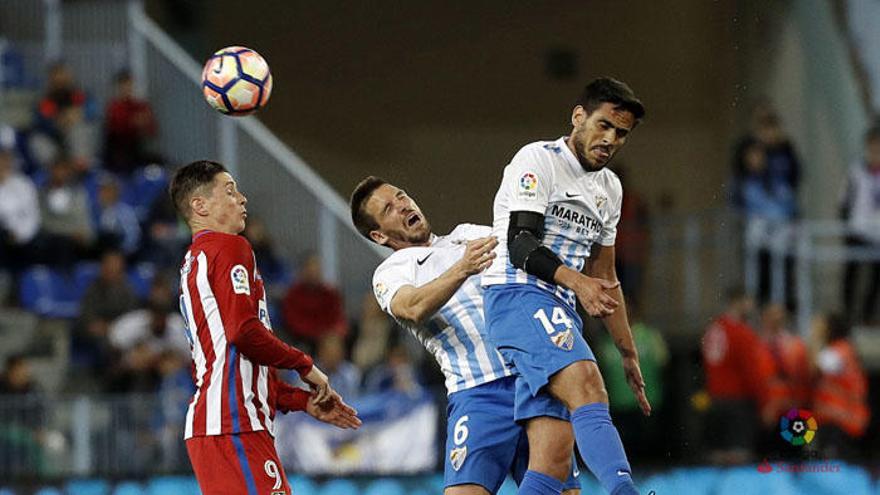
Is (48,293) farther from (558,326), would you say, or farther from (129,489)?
(558,326)

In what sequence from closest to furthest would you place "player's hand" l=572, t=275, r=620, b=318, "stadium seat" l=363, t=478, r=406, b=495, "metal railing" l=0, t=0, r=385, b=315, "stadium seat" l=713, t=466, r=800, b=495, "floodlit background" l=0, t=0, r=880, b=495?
"player's hand" l=572, t=275, r=620, b=318, "stadium seat" l=713, t=466, r=800, b=495, "stadium seat" l=363, t=478, r=406, b=495, "floodlit background" l=0, t=0, r=880, b=495, "metal railing" l=0, t=0, r=385, b=315

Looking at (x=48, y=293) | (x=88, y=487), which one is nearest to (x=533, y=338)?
(x=88, y=487)

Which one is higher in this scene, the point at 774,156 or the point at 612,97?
the point at 612,97

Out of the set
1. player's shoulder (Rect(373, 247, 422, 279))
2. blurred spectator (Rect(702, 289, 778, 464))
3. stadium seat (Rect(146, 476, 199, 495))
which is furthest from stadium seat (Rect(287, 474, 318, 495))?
player's shoulder (Rect(373, 247, 422, 279))

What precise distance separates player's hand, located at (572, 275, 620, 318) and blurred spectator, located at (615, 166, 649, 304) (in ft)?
26.6

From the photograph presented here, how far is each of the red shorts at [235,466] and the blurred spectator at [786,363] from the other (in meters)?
6.81

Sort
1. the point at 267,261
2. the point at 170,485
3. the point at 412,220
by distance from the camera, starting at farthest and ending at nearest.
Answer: the point at 267,261 < the point at 170,485 < the point at 412,220

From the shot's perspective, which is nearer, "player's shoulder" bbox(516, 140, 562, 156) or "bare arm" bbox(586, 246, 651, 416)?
"player's shoulder" bbox(516, 140, 562, 156)

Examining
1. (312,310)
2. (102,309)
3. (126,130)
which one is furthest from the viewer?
(126,130)

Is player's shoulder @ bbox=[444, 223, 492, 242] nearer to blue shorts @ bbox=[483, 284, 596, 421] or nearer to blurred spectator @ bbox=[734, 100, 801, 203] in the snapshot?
blue shorts @ bbox=[483, 284, 596, 421]

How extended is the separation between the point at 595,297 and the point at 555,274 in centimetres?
29

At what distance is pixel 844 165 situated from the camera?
16984 mm

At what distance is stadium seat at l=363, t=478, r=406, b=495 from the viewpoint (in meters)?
11.5

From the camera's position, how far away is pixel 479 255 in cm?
662
